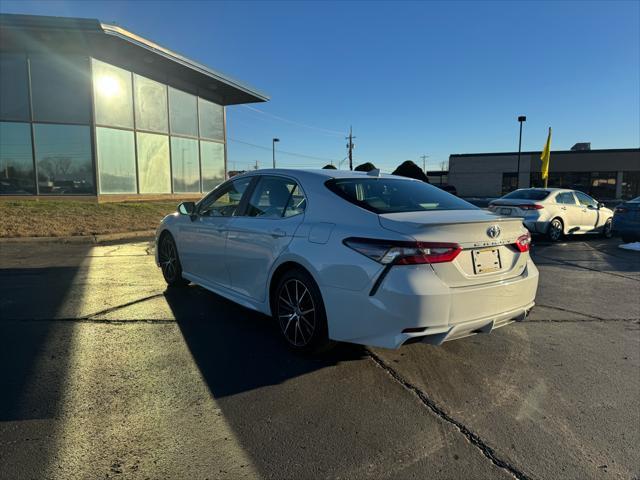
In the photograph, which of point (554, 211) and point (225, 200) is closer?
point (225, 200)

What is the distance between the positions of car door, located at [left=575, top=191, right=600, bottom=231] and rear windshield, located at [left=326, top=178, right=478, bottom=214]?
10264 mm

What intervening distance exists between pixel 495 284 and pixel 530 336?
1.38 m

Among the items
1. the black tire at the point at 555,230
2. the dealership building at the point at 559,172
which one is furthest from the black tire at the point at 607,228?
the dealership building at the point at 559,172

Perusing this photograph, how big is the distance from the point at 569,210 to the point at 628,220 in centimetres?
138

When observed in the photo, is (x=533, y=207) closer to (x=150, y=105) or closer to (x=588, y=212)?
(x=588, y=212)

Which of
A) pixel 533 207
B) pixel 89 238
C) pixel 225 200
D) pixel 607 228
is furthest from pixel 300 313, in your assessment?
pixel 607 228

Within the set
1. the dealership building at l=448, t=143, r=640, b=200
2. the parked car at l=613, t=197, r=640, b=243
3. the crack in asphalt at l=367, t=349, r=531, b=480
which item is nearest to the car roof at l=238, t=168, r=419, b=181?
the crack in asphalt at l=367, t=349, r=531, b=480

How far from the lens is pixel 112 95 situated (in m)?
18.2

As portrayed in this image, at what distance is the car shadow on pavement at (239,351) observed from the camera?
343 centimetres

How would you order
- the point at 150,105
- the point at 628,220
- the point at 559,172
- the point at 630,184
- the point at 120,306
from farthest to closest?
the point at 559,172 → the point at 630,184 → the point at 150,105 → the point at 628,220 → the point at 120,306

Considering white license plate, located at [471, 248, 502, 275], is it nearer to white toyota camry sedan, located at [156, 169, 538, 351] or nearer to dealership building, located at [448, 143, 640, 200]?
white toyota camry sedan, located at [156, 169, 538, 351]

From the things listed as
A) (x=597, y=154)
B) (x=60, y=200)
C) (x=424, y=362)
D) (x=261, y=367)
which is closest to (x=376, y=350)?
(x=424, y=362)

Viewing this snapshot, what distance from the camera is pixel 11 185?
16.7 metres

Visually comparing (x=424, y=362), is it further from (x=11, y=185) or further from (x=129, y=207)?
(x=11, y=185)
